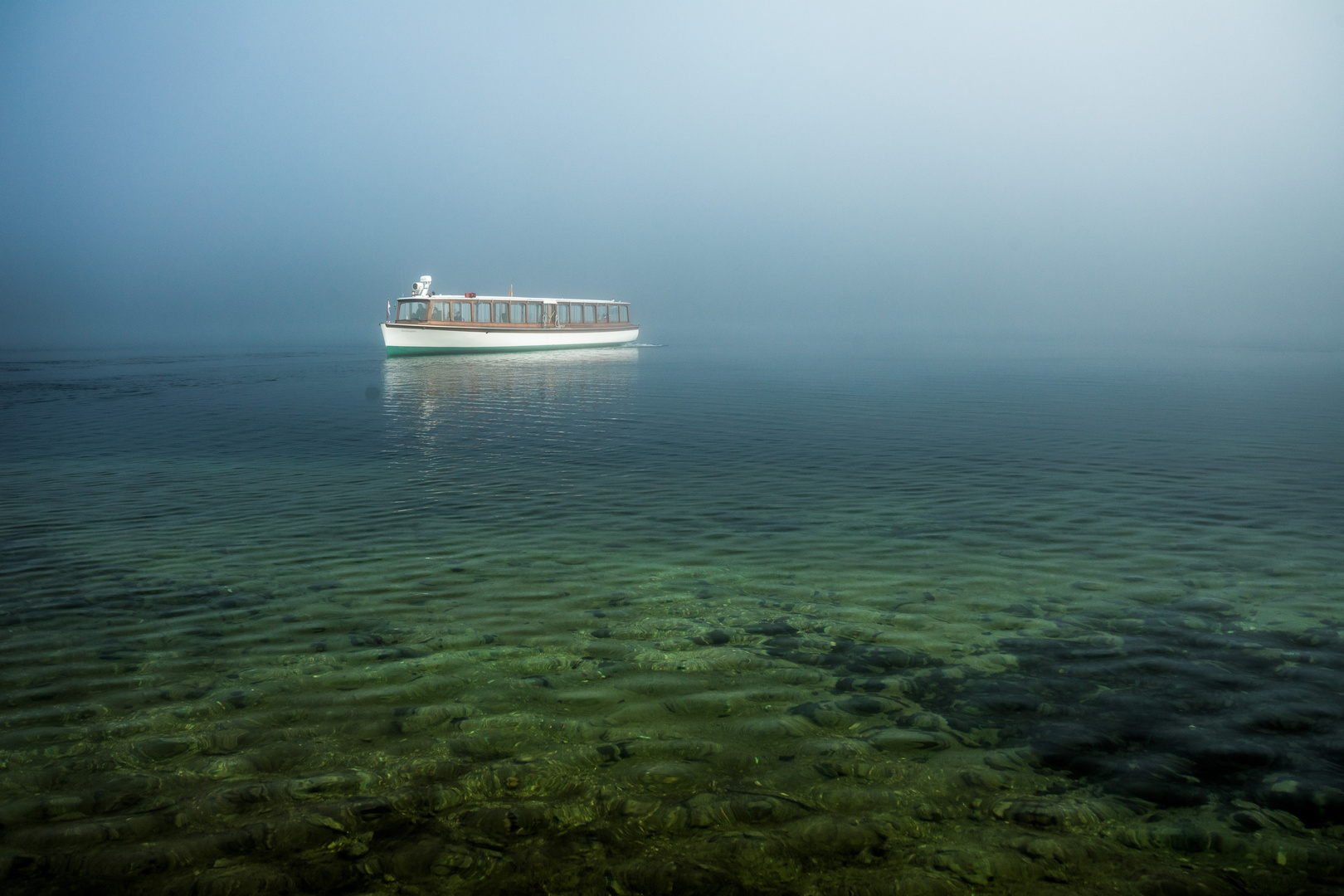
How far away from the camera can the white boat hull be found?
72.0 m

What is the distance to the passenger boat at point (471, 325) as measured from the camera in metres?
72.1

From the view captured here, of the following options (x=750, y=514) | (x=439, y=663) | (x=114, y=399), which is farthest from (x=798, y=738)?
(x=114, y=399)

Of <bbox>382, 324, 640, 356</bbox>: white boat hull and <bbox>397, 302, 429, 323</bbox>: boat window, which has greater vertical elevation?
<bbox>397, 302, 429, 323</bbox>: boat window

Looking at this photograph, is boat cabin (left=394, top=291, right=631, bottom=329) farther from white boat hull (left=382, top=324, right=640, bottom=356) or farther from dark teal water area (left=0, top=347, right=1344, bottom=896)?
dark teal water area (left=0, top=347, right=1344, bottom=896)

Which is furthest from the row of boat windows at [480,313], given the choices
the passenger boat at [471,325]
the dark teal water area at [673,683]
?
the dark teal water area at [673,683]

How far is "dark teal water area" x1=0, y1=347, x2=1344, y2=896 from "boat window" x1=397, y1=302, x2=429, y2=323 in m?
54.6

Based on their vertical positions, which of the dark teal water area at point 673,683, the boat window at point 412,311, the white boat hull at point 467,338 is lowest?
the dark teal water area at point 673,683

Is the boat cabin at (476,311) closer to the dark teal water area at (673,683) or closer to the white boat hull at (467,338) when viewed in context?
the white boat hull at (467,338)

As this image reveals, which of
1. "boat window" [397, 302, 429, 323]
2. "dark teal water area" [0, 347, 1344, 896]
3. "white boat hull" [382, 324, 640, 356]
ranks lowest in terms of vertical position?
"dark teal water area" [0, 347, 1344, 896]

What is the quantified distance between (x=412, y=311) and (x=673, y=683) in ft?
231

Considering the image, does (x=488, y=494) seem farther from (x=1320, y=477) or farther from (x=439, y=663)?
(x=1320, y=477)

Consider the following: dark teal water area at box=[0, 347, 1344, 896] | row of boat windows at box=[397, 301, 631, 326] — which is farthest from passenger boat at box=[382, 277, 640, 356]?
dark teal water area at box=[0, 347, 1344, 896]

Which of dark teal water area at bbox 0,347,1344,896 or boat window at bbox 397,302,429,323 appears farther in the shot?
boat window at bbox 397,302,429,323

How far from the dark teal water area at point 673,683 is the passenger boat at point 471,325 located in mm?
54421
